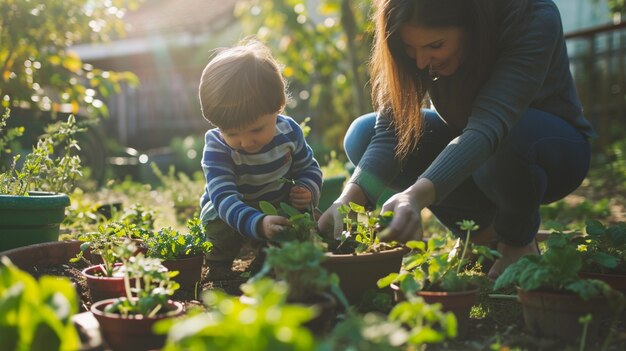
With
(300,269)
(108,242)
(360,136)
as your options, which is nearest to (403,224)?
(300,269)

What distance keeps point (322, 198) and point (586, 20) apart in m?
10.3

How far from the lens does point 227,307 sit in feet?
3.26

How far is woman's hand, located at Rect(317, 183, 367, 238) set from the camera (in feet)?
6.89

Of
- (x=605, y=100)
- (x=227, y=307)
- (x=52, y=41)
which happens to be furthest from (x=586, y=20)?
(x=227, y=307)

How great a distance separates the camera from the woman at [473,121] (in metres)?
2.03

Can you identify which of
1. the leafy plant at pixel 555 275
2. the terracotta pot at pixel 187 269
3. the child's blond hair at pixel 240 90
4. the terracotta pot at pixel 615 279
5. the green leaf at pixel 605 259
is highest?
the child's blond hair at pixel 240 90

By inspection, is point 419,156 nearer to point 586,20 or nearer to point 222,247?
point 222,247

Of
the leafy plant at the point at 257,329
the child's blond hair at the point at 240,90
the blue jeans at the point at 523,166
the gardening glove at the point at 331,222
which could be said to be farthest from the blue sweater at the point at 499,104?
the leafy plant at the point at 257,329

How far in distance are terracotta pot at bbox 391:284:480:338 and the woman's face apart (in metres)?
0.86

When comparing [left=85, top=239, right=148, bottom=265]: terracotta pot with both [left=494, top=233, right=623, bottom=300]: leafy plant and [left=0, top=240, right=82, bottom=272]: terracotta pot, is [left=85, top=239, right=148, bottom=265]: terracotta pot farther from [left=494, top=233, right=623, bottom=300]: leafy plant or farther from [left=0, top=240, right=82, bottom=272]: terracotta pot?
[left=494, top=233, right=623, bottom=300]: leafy plant

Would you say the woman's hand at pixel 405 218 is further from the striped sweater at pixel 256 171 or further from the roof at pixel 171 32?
the roof at pixel 171 32

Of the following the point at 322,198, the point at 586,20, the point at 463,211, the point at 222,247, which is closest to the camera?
the point at 222,247

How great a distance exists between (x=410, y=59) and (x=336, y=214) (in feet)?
2.37

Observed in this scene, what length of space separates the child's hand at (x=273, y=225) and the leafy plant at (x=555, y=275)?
0.69 m
